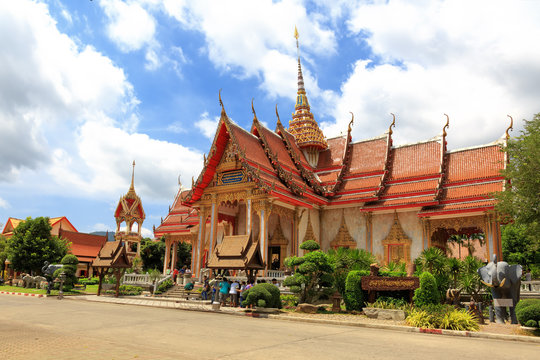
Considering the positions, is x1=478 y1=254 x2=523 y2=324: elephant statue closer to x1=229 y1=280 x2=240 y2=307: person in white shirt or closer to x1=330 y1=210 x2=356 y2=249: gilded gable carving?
x1=229 y1=280 x2=240 y2=307: person in white shirt

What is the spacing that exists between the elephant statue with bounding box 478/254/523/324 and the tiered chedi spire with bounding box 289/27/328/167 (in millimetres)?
16398

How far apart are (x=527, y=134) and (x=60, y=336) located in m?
17.0

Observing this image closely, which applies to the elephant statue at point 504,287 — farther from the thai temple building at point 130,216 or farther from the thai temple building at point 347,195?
the thai temple building at point 130,216

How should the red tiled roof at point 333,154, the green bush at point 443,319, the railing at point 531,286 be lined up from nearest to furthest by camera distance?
the green bush at point 443,319 → the railing at point 531,286 → the red tiled roof at point 333,154

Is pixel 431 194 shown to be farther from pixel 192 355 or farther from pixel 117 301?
pixel 192 355

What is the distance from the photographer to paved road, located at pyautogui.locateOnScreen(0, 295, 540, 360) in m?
5.74

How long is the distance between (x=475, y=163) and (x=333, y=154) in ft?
27.4

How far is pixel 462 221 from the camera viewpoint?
19.5 meters

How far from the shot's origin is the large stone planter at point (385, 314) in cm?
1129

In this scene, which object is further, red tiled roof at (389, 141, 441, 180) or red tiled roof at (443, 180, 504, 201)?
red tiled roof at (389, 141, 441, 180)

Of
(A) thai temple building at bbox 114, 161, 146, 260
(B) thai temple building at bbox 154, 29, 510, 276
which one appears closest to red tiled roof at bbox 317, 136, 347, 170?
(B) thai temple building at bbox 154, 29, 510, 276

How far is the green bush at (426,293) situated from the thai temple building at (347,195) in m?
7.83

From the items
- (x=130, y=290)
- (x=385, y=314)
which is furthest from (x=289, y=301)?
(x=130, y=290)

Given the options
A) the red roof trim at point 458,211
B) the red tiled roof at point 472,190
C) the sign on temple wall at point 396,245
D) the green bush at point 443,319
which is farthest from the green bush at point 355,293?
the red tiled roof at point 472,190
